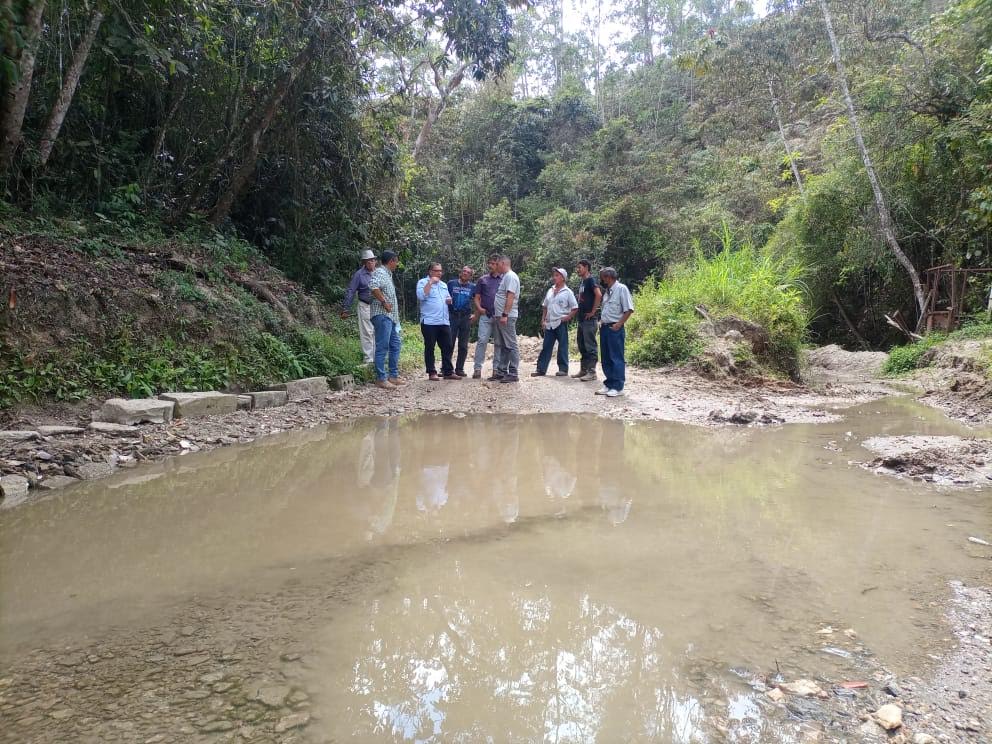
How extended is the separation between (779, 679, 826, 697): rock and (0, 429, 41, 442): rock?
16.3 ft

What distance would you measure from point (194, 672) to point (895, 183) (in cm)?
1548

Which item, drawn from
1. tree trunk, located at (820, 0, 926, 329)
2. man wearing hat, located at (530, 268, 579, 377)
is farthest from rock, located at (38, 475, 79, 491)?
tree trunk, located at (820, 0, 926, 329)

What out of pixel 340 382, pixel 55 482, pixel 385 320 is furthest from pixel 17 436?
pixel 385 320

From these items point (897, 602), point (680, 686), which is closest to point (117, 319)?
point (680, 686)

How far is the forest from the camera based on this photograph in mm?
7223

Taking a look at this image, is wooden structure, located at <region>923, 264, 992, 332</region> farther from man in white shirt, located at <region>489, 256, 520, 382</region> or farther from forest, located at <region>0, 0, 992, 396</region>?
man in white shirt, located at <region>489, 256, 520, 382</region>

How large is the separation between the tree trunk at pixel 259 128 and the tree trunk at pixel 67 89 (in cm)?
233

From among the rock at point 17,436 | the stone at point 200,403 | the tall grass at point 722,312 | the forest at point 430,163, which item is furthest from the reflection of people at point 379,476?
the tall grass at point 722,312

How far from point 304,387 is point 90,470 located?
9.87 ft

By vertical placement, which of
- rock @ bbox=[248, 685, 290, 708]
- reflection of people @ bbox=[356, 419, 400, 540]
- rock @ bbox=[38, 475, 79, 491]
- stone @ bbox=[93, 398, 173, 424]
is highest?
stone @ bbox=[93, 398, 173, 424]

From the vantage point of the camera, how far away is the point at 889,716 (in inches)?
66.4

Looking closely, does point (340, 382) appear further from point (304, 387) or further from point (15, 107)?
point (15, 107)

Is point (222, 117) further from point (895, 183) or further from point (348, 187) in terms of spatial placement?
point (895, 183)

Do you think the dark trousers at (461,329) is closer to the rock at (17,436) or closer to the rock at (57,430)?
the rock at (57,430)
